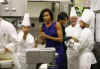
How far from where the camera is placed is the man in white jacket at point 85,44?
12.4 ft

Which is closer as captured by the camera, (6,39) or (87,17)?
(6,39)

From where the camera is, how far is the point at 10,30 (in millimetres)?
3133

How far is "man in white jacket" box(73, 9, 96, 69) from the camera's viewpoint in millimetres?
3773

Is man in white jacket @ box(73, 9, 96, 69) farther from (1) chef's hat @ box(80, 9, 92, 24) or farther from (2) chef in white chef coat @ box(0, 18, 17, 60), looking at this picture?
(2) chef in white chef coat @ box(0, 18, 17, 60)

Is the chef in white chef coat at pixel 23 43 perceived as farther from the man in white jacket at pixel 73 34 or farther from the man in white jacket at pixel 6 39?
the man in white jacket at pixel 73 34

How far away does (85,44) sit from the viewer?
3.83 meters

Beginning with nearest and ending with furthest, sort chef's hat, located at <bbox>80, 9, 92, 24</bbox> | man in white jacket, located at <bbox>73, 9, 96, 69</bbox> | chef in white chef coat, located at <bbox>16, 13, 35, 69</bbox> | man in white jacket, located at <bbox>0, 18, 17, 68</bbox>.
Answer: man in white jacket, located at <bbox>0, 18, 17, 68</bbox> < chef in white chef coat, located at <bbox>16, 13, 35, 69</bbox> < man in white jacket, located at <bbox>73, 9, 96, 69</bbox> < chef's hat, located at <bbox>80, 9, 92, 24</bbox>

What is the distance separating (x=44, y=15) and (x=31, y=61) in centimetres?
97

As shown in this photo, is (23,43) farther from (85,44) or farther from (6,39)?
(85,44)

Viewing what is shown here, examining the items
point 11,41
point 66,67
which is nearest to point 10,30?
point 11,41

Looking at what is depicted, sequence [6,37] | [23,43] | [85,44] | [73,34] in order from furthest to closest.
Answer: [73,34] < [85,44] < [23,43] < [6,37]

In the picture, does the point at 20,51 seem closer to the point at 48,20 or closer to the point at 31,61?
the point at 48,20

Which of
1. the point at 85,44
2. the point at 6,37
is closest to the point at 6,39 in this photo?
the point at 6,37

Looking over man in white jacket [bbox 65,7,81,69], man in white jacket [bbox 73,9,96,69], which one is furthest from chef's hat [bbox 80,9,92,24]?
man in white jacket [bbox 65,7,81,69]
